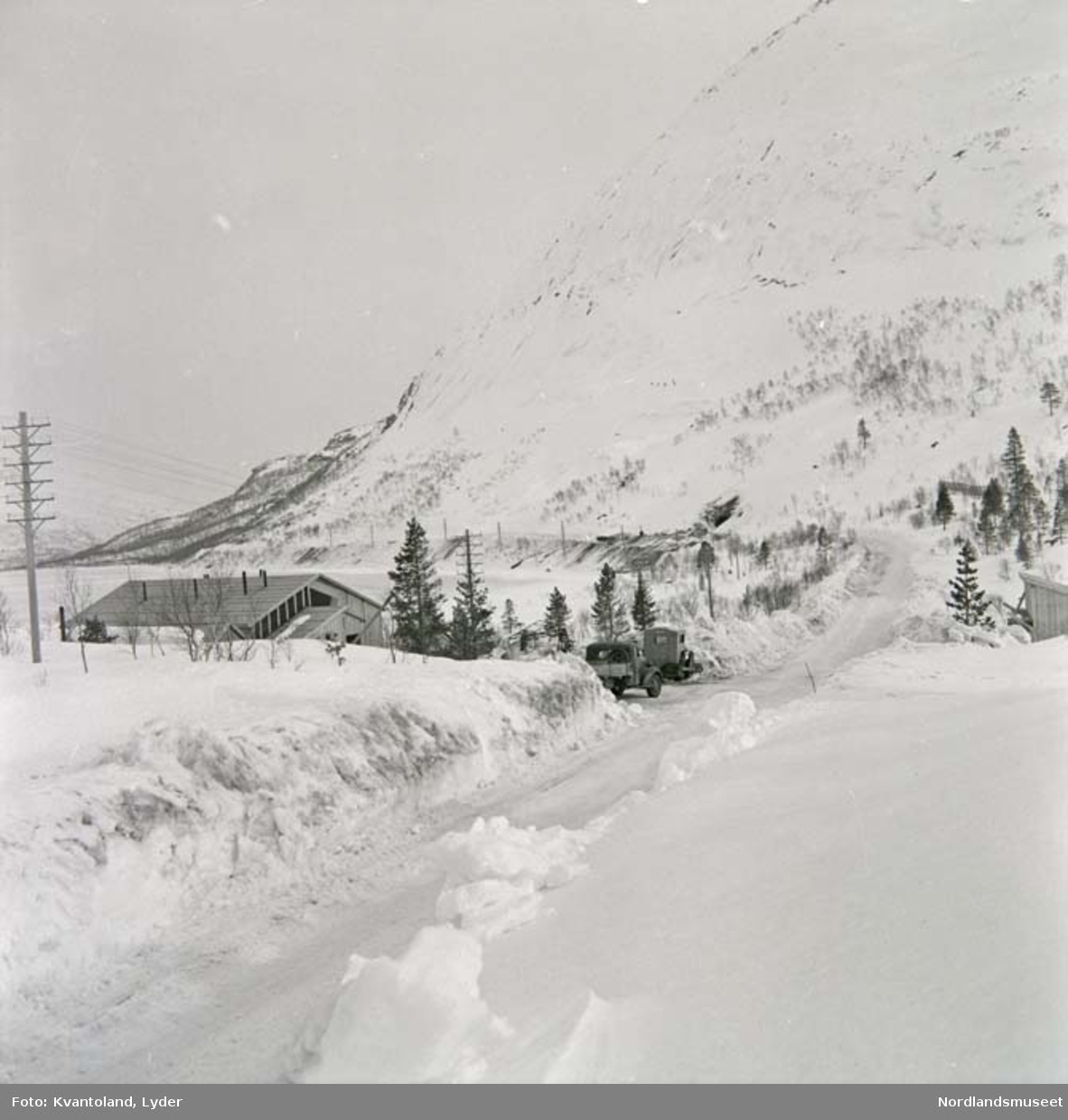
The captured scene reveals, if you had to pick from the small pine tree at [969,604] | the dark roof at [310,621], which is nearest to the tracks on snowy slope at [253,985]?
the small pine tree at [969,604]

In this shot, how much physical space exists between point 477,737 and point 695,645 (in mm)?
15538

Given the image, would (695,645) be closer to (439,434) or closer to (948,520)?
(948,520)

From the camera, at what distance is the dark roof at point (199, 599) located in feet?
77.5

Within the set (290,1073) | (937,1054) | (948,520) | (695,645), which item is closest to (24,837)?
(290,1073)

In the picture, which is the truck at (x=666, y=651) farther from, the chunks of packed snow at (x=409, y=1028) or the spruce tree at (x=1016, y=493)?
the spruce tree at (x=1016, y=493)

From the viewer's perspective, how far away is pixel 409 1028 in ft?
12.0

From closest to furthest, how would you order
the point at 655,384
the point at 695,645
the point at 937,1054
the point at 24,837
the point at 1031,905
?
the point at 937,1054
the point at 1031,905
the point at 24,837
the point at 695,645
the point at 655,384

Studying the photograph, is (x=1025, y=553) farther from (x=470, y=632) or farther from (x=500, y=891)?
(x=500, y=891)

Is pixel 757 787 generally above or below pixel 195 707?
below

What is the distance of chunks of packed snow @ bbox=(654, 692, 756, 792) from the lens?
30.2 ft

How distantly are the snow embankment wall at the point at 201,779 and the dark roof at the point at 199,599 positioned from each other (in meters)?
11.0

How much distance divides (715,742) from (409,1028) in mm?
6870

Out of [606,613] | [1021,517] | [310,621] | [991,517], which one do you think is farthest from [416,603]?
[991,517]

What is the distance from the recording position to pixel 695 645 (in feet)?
82.4
